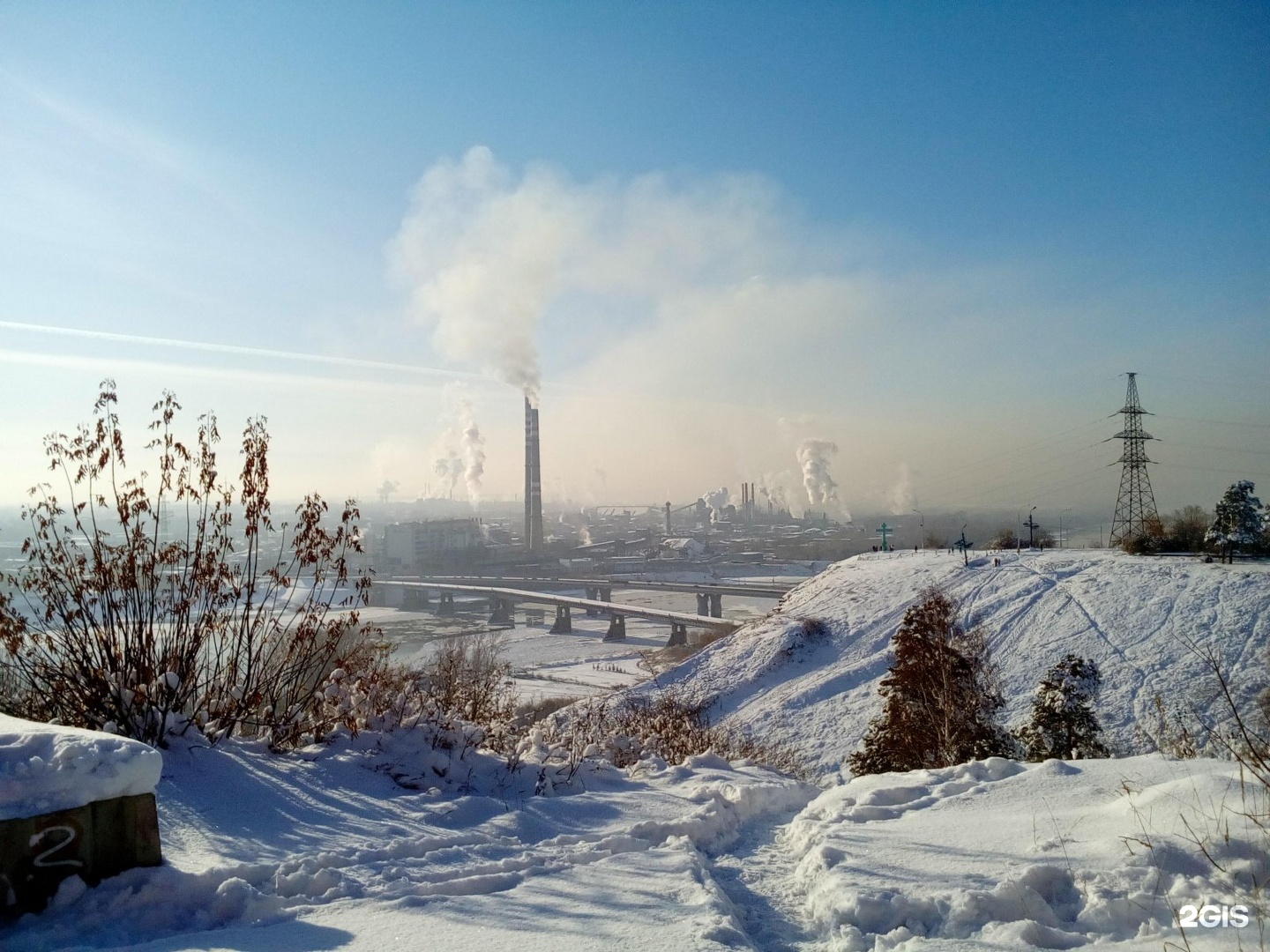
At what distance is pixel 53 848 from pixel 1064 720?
1330cm

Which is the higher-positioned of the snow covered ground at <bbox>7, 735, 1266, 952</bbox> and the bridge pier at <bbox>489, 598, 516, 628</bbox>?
the snow covered ground at <bbox>7, 735, 1266, 952</bbox>

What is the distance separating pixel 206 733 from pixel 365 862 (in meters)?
2.62

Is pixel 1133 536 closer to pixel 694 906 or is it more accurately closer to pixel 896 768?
pixel 896 768

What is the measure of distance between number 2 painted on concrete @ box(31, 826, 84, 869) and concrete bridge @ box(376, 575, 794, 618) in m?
53.7

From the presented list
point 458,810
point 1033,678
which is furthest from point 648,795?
point 1033,678

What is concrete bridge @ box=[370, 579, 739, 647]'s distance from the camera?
49.4 m

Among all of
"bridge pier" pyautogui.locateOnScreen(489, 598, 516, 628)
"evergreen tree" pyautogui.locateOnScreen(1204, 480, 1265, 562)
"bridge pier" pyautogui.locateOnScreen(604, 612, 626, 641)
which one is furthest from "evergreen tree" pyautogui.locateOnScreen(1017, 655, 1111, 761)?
"bridge pier" pyautogui.locateOnScreen(489, 598, 516, 628)

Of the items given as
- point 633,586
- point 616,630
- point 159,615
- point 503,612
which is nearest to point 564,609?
point 616,630

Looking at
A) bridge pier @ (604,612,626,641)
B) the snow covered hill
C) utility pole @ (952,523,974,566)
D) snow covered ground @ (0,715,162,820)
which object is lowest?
bridge pier @ (604,612,626,641)

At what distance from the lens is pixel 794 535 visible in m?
116

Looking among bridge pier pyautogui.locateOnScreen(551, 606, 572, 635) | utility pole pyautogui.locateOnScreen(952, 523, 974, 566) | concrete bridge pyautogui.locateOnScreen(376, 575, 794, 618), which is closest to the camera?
utility pole pyautogui.locateOnScreen(952, 523, 974, 566)

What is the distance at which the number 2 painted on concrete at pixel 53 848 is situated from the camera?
11.1 feet

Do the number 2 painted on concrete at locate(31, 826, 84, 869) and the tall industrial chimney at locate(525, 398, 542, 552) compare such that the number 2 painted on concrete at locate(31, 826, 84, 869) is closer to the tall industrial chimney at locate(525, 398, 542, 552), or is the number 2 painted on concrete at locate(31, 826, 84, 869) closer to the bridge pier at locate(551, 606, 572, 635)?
the bridge pier at locate(551, 606, 572, 635)

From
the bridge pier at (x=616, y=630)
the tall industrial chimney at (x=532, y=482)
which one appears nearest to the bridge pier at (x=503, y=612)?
the bridge pier at (x=616, y=630)
